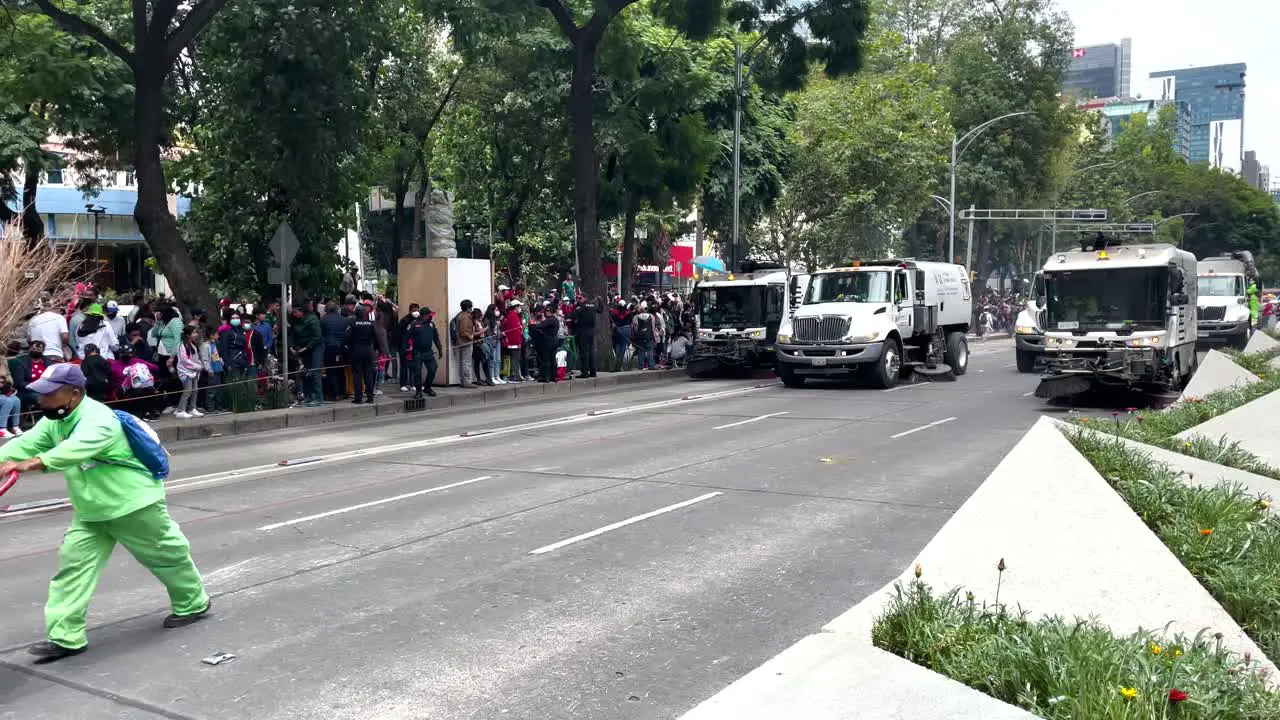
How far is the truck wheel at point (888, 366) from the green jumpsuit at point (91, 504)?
61.3ft

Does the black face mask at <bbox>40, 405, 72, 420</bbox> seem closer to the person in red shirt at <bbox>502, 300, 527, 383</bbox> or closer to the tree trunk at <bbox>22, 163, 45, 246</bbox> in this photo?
the person in red shirt at <bbox>502, 300, 527, 383</bbox>

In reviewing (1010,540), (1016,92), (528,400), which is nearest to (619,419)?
(528,400)

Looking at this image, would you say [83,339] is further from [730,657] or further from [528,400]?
[730,657]

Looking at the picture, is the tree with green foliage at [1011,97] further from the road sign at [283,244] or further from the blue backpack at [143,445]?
the blue backpack at [143,445]

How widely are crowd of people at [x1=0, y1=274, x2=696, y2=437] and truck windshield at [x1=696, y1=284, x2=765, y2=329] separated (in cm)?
251

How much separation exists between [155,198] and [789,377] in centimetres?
1301

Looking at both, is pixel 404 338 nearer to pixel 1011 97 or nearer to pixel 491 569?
pixel 491 569

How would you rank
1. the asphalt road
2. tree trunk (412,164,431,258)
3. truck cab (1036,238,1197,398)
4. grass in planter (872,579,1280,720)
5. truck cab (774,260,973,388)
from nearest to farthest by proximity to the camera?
grass in planter (872,579,1280,720), the asphalt road, truck cab (1036,238,1197,398), truck cab (774,260,973,388), tree trunk (412,164,431,258)

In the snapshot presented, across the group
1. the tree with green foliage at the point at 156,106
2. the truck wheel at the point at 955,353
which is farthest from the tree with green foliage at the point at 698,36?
the tree with green foliage at the point at 156,106

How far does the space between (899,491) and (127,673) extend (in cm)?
755

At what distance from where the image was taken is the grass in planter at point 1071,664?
4449mm

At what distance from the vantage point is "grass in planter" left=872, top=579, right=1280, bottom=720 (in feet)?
14.6

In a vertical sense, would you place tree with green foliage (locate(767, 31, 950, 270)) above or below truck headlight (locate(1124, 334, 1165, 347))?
above

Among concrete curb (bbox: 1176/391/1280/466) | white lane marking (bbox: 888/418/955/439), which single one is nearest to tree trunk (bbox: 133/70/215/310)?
white lane marking (bbox: 888/418/955/439)
